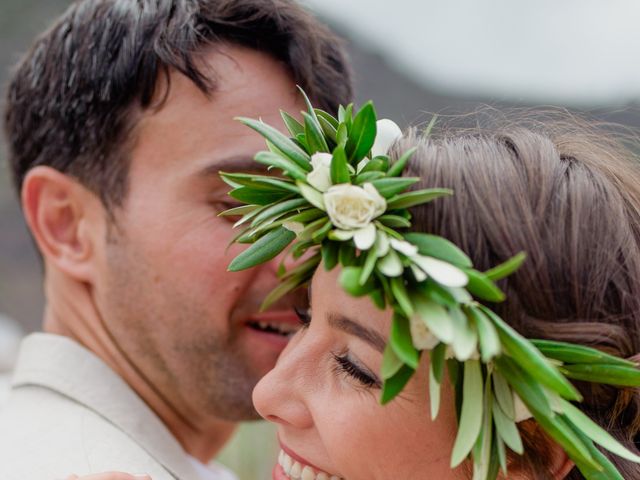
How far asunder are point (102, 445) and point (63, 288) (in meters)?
0.90

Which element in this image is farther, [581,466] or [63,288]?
[63,288]

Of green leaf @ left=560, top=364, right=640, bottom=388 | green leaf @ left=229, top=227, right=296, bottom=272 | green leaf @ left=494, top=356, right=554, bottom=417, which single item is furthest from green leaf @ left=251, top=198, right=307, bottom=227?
green leaf @ left=560, top=364, right=640, bottom=388

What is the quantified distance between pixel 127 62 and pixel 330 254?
4.52ft

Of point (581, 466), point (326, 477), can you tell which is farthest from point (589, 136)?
point (326, 477)

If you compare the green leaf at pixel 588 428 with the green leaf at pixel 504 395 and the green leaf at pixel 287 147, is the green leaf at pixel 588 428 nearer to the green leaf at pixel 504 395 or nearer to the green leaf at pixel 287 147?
the green leaf at pixel 504 395

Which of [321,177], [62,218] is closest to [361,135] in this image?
[321,177]

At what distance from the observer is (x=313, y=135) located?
2.18m

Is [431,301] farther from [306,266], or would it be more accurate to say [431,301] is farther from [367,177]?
[306,266]

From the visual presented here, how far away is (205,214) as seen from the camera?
3.04 metres

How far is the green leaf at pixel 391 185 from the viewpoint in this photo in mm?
1987

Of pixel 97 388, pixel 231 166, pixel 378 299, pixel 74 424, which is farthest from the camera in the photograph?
pixel 231 166

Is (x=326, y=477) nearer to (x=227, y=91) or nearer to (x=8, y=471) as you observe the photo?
(x=8, y=471)

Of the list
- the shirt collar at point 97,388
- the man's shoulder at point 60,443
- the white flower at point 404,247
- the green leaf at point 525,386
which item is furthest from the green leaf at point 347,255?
the shirt collar at point 97,388

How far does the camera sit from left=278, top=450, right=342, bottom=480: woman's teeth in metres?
2.26
